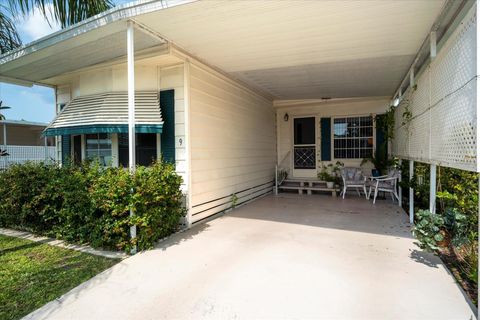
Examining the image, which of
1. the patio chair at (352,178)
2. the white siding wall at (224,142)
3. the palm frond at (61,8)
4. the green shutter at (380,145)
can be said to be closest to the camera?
the palm frond at (61,8)

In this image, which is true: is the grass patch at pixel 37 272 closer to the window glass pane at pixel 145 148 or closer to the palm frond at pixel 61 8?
the window glass pane at pixel 145 148

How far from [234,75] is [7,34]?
163 inches

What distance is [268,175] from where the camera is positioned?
866 cm

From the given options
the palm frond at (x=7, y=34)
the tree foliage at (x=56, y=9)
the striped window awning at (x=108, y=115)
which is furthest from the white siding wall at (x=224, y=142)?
the palm frond at (x=7, y=34)

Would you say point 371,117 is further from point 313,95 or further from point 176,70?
point 176,70

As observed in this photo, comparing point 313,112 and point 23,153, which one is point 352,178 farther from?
point 23,153

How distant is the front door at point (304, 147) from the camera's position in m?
9.20

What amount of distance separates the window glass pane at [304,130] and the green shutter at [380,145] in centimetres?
191

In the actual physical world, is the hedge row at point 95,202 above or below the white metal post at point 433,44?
below

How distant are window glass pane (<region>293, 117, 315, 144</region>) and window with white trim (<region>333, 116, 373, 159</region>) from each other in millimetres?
694

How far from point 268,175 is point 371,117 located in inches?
144

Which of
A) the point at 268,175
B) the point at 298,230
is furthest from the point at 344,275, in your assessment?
the point at 268,175

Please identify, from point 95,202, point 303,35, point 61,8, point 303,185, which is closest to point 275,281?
point 95,202

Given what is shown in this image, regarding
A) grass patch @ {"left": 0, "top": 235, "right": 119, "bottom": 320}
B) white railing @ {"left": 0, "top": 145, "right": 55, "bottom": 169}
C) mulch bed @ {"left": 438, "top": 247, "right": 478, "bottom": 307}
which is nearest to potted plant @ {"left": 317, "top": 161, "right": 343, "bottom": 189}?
mulch bed @ {"left": 438, "top": 247, "right": 478, "bottom": 307}
